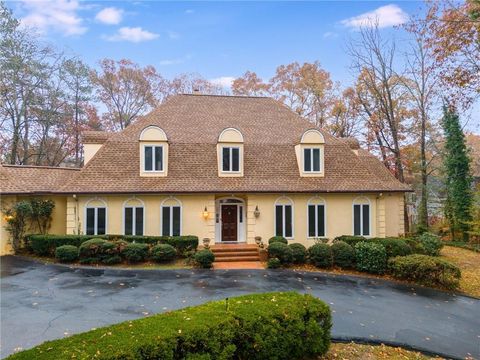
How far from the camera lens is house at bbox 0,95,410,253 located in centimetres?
1691

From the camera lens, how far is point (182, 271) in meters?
14.0

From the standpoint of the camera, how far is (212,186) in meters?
17.5

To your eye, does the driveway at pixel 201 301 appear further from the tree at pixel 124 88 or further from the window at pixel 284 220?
the tree at pixel 124 88

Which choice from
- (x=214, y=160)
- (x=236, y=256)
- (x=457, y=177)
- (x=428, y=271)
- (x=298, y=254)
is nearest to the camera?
(x=428, y=271)

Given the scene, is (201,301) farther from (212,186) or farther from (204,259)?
(212,186)

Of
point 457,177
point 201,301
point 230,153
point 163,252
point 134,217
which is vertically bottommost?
point 201,301

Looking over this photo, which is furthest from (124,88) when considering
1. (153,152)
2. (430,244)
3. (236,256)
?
(430,244)

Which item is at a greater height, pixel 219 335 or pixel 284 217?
pixel 284 217

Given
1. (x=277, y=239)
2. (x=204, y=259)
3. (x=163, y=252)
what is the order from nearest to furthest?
(x=204, y=259), (x=163, y=252), (x=277, y=239)

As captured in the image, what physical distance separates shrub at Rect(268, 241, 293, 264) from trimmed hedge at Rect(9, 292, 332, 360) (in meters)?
8.32

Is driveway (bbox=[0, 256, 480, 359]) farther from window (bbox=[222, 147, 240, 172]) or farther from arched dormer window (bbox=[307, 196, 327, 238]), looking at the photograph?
window (bbox=[222, 147, 240, 172])

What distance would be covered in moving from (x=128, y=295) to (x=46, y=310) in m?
2.41

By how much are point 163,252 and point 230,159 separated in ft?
21.7

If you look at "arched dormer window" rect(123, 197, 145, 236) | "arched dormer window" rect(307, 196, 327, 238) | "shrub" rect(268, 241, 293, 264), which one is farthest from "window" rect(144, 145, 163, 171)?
"arched dormer window" rect(307, 196, 327, 238)
